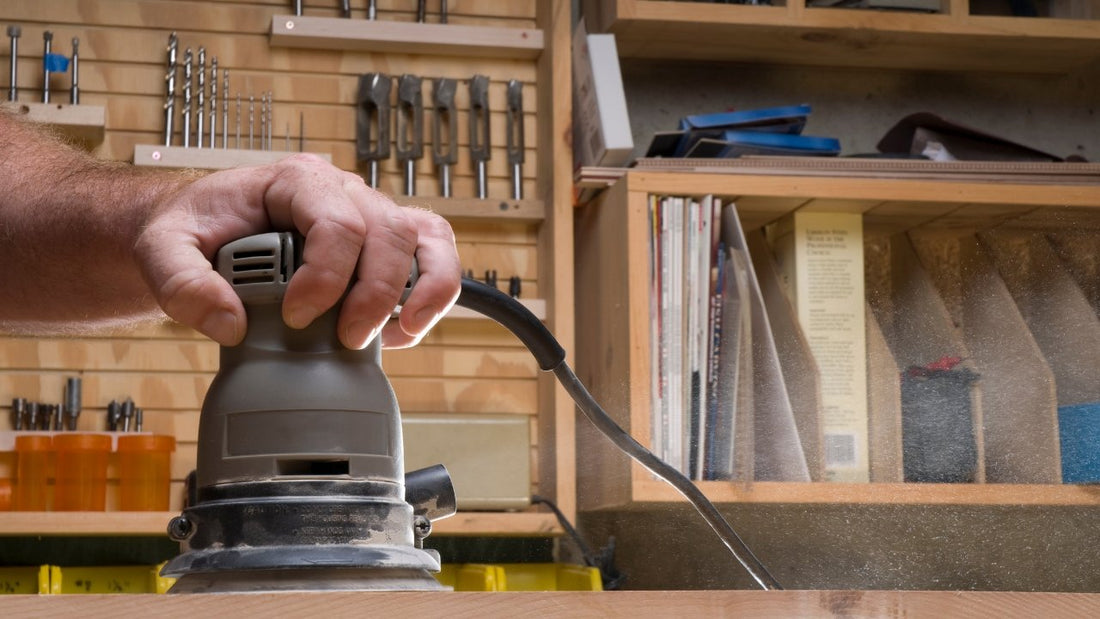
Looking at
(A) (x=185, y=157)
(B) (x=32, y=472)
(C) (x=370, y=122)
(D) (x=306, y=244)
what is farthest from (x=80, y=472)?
(D) (x=306, y=244)

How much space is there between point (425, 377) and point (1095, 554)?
4.00ft

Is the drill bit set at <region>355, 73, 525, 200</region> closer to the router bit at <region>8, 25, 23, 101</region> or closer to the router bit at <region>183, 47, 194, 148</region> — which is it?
the router bit at <region>183, 47, 194, 148</region>

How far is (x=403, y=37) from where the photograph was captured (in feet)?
7.04

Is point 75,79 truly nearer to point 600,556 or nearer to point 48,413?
point 48,413

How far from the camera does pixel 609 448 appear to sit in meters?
1.99

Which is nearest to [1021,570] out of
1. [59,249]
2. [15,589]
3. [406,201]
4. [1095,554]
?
[1095,554]

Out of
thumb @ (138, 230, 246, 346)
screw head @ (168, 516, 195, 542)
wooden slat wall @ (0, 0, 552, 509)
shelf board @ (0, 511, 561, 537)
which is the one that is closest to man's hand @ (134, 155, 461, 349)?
thumb @ (138, 230, 246, 346)

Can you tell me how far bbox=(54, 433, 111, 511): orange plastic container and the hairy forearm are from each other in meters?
0.81

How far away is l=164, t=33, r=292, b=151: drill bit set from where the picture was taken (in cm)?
211

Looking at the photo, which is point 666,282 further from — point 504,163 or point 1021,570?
point 1021,570

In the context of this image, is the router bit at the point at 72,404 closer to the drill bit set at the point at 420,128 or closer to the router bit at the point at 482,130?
the drill bit set at the point at 420,128

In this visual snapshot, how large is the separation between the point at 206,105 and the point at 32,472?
672 millimetres

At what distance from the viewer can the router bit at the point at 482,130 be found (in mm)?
2170

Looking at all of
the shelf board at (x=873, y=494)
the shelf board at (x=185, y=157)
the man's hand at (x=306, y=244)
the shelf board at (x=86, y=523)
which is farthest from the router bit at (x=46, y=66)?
the man's hand at (x=306, y=244)
